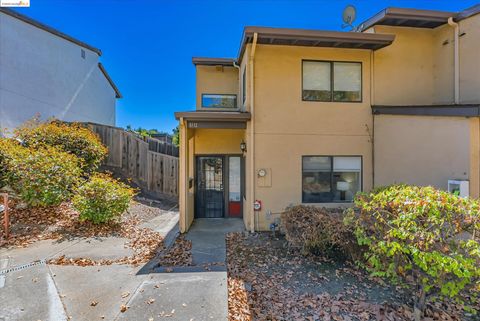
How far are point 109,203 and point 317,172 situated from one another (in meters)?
6.19

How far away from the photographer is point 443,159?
6.33 metres

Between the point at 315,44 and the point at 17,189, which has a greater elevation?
the point at 315,44

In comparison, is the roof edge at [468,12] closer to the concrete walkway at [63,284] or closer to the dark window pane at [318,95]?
the dark window pane at [318,95]

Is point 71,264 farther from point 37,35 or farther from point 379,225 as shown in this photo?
point 37,35

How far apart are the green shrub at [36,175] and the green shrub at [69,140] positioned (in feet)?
4.07

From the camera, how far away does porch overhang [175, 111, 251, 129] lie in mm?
6973

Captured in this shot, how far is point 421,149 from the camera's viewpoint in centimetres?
677

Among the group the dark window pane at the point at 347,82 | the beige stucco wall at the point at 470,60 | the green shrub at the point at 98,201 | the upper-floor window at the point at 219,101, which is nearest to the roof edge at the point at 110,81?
the upper-floor window at the point at 219,101

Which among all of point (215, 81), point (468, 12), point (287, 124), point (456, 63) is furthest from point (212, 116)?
point (468, 12)

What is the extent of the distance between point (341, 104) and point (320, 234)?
4257 mm

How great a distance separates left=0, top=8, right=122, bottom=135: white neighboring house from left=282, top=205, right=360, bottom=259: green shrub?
13.5 m

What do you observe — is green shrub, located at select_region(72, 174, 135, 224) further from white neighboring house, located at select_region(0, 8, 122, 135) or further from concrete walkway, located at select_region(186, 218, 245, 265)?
white neighboring house, located at select_region(0, 8, 122, 135)

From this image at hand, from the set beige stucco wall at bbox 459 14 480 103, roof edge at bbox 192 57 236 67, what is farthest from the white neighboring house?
beige stucco wall at bbox 459 14 480 103

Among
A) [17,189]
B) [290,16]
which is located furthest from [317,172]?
[17,189]
